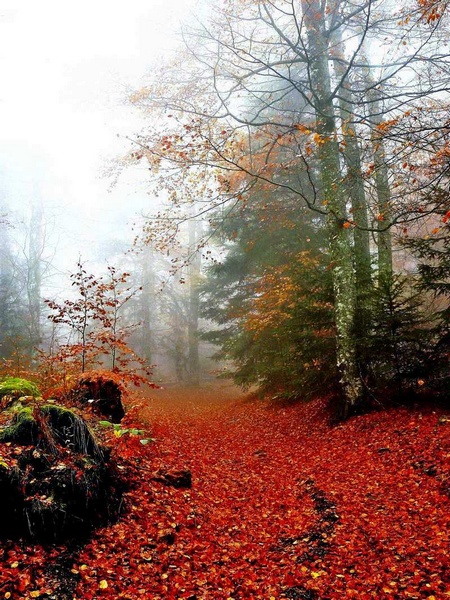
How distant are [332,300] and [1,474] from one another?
765cm

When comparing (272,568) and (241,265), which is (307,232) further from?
(272,568)

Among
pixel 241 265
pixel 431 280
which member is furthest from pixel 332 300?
pixel 241 265

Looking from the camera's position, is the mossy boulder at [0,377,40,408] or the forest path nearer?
the forest path

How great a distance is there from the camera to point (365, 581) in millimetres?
3316

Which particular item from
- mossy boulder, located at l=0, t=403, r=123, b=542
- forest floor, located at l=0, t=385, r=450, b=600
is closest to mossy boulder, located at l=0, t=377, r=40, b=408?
mossy boulder, located at l=0, t=403, r=123, b=542

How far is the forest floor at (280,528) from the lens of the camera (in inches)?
125

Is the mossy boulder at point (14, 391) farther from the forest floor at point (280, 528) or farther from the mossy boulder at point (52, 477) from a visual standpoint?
the forest floor at point (280, 528)

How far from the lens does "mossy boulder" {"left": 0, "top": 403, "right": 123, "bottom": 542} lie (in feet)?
10.9

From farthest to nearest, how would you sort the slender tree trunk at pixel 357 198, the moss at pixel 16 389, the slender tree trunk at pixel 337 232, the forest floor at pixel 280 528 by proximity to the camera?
the slender tree trunk at pixel 337 232 < the slender tree trunk at pixel 357 198 < the moss at pixel 16 389 < the forest floor at pixel 280 528

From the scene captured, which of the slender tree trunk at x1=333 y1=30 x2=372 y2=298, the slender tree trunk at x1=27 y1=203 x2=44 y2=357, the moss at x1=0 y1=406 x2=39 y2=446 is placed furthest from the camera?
the slender tree trunk at x1=27 y1=203 x2=44 y2=357

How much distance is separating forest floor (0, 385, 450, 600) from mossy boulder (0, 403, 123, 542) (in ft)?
0.58

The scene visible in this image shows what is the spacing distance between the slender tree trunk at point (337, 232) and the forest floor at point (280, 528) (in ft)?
3.43

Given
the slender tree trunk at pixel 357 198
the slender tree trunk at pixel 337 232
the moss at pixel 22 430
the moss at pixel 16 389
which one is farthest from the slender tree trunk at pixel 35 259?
the moss at pixel 22 430

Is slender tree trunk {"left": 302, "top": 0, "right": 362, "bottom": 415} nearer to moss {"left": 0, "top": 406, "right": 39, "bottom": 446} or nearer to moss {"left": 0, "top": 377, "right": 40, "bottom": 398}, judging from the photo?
moss {"left": 0, "top": 377, "right": 40, "bottom": 398}
